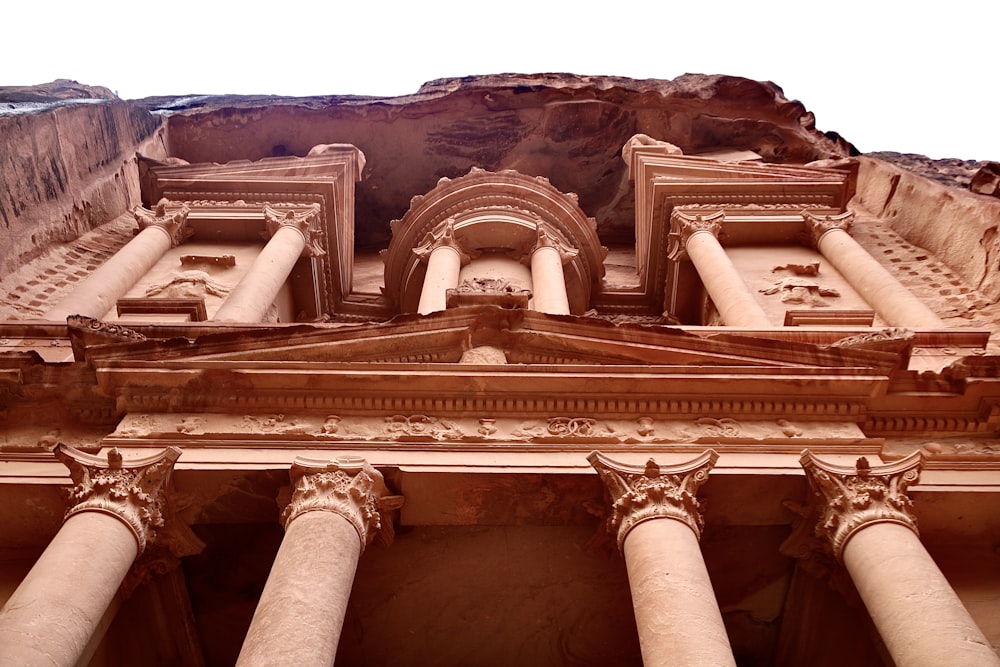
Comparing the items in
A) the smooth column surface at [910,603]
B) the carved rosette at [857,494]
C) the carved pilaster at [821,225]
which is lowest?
the smooth column surface at [910,603]

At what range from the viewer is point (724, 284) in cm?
1467

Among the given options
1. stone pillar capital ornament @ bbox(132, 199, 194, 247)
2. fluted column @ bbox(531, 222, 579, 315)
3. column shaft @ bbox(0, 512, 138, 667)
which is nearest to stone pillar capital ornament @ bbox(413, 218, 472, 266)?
fluted column @ bbox(531, 222, 579, 315)

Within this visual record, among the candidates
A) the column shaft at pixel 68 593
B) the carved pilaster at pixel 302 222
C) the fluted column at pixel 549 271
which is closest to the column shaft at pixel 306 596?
the column shaft at pixel 68 593

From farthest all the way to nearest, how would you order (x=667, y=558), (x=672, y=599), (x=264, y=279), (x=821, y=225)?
1. (x=821, y=225)
2. (x=264, y=279)
3. (x=667, y=558)
4. (x=672, y=599)

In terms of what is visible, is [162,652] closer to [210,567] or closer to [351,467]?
[210,567]

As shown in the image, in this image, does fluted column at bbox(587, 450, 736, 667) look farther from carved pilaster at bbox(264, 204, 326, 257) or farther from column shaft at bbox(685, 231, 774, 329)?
carved pilaster at bbox(264, 204, 326, 257)

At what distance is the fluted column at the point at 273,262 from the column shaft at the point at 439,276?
247cm

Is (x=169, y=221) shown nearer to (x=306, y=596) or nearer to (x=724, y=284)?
(x=724, y=284)

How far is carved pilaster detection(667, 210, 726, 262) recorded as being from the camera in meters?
17.1

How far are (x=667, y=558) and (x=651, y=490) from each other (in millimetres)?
734

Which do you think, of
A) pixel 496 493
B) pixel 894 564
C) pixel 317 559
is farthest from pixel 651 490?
pixel 317 559

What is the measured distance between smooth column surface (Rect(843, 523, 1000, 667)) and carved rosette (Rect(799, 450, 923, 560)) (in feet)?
0.31

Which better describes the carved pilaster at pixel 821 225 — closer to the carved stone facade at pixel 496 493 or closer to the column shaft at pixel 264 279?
the carved stone facade at pixel 496 493

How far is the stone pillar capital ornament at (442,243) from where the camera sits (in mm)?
17181
